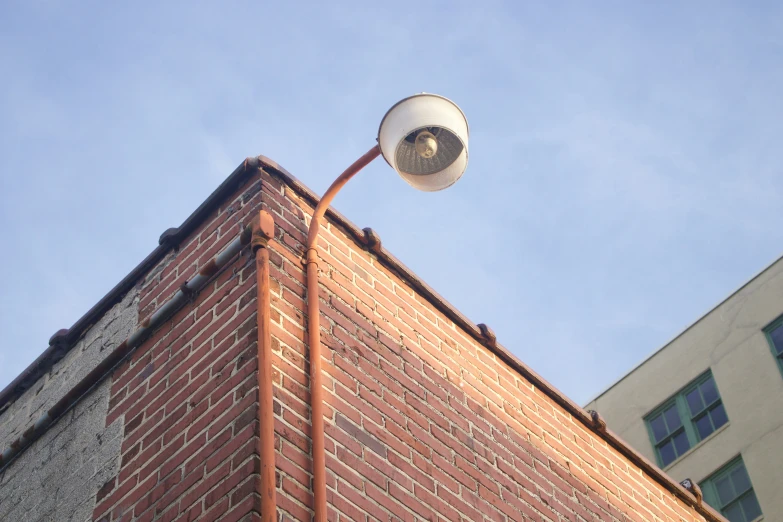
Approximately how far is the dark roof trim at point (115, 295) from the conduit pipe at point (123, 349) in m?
0.52

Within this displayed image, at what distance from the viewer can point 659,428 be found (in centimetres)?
2125

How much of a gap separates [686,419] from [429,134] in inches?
662

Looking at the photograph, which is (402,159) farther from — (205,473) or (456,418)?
(205,473)

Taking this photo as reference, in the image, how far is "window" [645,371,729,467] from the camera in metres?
20.3

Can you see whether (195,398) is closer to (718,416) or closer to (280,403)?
(280,403)

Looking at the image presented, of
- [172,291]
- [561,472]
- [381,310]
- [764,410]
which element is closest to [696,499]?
[561,472]

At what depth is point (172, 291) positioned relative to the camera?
19.4ft

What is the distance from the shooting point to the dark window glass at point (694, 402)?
67.7 ft

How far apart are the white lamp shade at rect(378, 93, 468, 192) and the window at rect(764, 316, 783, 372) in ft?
52.0

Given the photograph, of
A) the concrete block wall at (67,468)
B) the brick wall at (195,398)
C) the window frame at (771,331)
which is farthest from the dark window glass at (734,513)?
the concrete block wall at (67,468)

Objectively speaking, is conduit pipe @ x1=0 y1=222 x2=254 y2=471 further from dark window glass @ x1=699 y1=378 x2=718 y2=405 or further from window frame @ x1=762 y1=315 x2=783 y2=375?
dark window glass @ x1=699 y1=378 x2=718 y2=405

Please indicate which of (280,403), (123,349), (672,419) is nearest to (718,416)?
(672,419)

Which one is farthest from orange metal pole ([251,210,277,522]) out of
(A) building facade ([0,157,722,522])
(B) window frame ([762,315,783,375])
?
(B) window frame ([762,315,783,375])

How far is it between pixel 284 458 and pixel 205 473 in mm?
422
